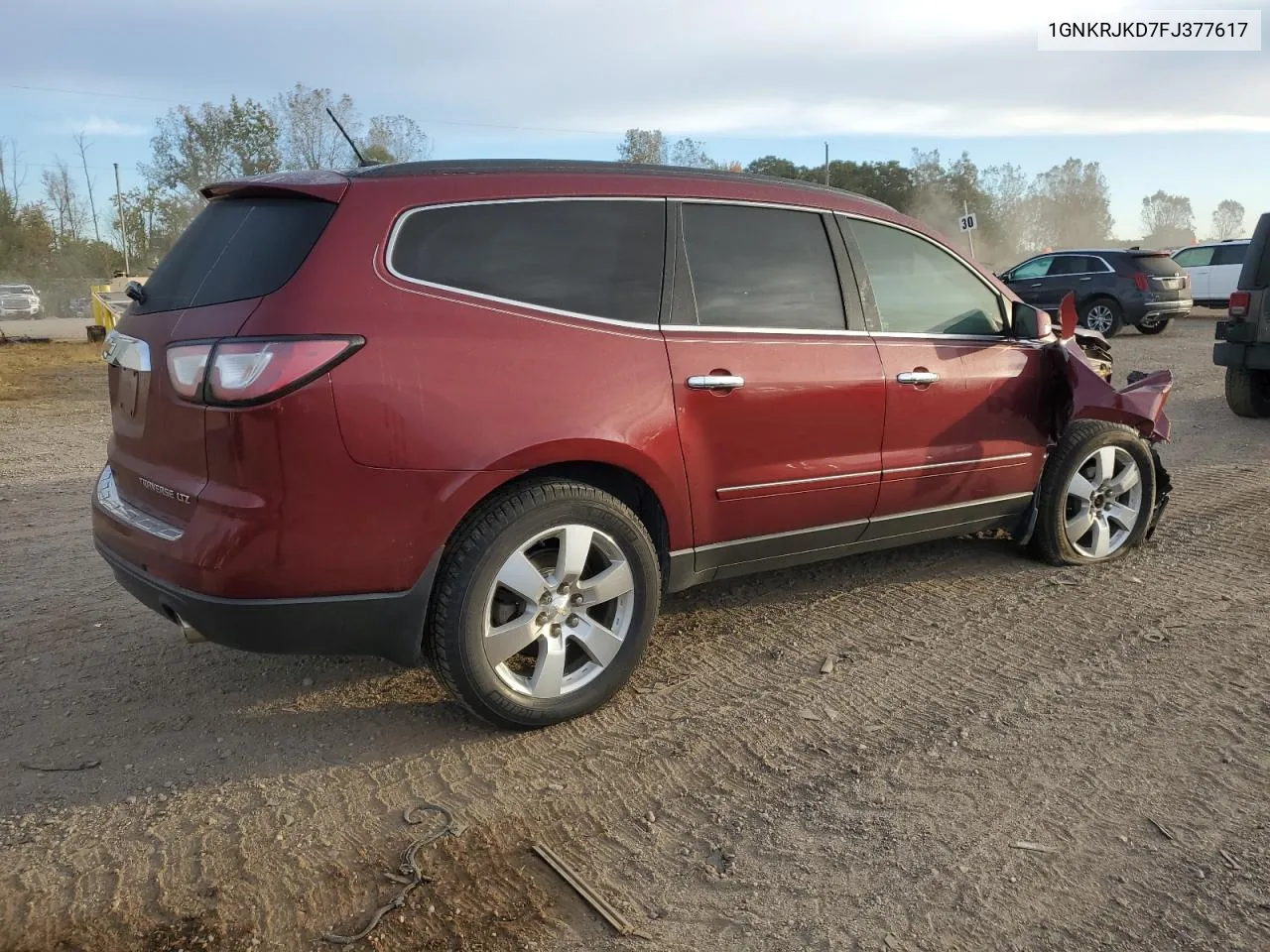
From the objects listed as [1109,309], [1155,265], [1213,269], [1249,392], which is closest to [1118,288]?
[1109,309]

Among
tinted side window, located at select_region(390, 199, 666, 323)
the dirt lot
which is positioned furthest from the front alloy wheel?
tinted side window, located at select_region(390, 199, 666, 323)

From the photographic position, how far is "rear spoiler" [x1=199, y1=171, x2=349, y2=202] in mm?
3068

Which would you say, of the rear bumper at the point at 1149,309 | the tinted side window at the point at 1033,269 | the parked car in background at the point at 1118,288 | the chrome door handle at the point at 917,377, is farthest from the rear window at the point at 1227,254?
the chrome door handle at the point at 917,377

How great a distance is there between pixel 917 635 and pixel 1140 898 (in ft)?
5.72

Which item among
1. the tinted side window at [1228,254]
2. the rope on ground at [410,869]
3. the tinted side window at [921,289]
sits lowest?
the rope on ground at [410,869]

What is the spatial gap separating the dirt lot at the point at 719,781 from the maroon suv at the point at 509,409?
390mm

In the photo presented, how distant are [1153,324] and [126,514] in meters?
19.6

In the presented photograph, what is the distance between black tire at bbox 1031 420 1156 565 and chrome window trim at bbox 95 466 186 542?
3.79 metres

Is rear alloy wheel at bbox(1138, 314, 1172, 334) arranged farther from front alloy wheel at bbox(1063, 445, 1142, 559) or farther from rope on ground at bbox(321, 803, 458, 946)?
rope on ground at bbox(321, 803, 458, 946)

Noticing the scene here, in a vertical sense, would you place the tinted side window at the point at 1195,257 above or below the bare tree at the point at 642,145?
below

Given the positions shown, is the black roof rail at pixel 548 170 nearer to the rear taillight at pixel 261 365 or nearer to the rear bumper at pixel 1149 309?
the rear taillight at pixel 261 365

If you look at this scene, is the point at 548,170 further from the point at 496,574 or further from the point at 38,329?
the point at 38,329

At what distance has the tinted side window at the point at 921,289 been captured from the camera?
4211 millimetres

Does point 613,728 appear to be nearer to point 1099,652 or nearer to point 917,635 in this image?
point 917,635
